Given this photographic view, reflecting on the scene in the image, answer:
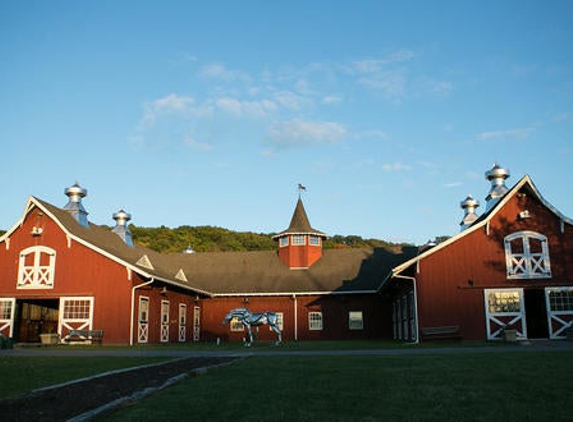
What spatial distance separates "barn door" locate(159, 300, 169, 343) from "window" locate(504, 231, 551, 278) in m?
16.0

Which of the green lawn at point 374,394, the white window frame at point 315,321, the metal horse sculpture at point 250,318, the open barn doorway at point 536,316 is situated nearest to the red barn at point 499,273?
the open barn doorway at point 536,316

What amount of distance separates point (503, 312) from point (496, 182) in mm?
9437

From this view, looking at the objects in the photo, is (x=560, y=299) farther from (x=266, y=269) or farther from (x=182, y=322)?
(x=182, y=322)

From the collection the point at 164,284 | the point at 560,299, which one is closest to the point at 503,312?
the point at 560,299

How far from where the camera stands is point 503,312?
22656 millimetres

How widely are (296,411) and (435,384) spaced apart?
107 inches

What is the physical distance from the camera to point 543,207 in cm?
2312

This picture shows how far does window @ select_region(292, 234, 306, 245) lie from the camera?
35.8 m

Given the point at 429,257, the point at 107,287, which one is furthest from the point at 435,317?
the point at 107,287

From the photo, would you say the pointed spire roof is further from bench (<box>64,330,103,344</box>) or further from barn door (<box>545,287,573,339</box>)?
barn door (<box>545,287,573,339</box>)

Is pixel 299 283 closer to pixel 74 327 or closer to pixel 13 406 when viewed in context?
pixel 74 327

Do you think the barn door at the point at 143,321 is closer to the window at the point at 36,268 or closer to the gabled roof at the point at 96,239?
the gabled roof at the point at 96,239

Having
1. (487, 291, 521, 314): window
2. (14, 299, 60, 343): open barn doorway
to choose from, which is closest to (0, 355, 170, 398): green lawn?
(14, 299, 60, 343): open barn doorway

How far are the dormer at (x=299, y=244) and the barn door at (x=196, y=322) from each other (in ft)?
20.4
